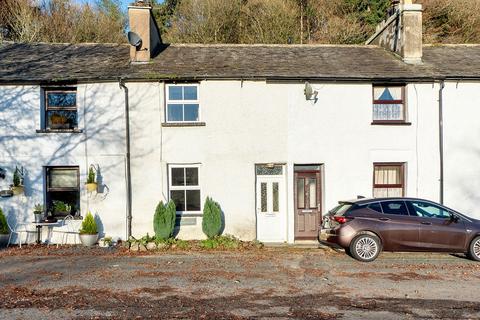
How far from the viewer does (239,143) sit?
15.0 m

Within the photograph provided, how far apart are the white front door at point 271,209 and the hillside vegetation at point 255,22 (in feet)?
48.4

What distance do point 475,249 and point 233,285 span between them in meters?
7.04

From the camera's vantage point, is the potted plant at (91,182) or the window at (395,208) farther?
the potted plant at (91,182)

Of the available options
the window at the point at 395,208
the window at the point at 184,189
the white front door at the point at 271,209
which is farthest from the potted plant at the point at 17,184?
the window at the point at 395,208

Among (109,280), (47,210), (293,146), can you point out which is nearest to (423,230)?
(293,146)

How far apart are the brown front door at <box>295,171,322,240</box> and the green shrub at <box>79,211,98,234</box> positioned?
657 cm

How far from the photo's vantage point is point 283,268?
1105 cm

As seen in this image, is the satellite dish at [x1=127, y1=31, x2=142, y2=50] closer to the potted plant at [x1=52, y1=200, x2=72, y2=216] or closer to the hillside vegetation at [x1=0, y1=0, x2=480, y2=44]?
the potted plant at [x1=52, y1=200, x2=72, y2=216]

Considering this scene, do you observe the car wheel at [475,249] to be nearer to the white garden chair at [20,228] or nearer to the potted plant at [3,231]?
the white garden chair at [20,228]

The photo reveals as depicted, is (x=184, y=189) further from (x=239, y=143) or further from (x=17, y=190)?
(x=17, y=190)

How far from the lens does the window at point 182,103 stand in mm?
14984

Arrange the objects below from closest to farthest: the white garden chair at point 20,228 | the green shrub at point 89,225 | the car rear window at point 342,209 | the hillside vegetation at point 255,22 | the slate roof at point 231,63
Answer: the car rear window at point 342,209 → the green shrub at point 89,225 → the white garden chair at point 20,228 → the slate roof at point 231,63 → the hillside vegetation at point 255,22

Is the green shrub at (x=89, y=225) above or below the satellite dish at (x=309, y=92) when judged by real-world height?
below

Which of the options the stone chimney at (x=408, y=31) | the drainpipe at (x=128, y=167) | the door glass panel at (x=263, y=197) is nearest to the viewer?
the drainpipe at (x=128, y=167)
